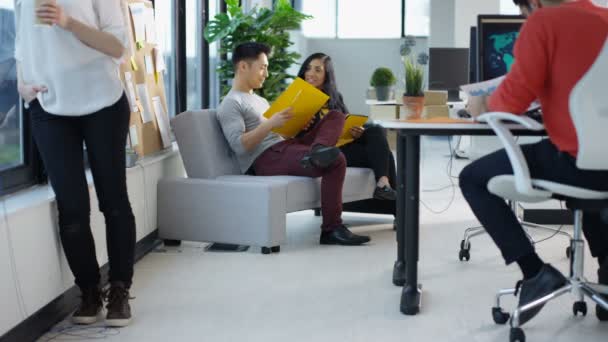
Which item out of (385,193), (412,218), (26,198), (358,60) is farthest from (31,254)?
(358,60)

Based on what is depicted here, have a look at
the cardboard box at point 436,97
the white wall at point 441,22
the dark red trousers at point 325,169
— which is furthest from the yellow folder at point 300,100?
the white wall at point 441,22

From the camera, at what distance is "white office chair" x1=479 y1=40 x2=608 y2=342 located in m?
2.49

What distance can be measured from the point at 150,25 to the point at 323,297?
1890mm

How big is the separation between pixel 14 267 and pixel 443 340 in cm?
140

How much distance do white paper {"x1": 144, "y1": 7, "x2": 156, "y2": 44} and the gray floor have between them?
3.63 feet

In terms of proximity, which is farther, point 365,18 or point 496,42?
point 365,18

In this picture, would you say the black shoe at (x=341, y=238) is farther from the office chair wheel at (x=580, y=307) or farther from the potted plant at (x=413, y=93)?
the office chair wheel at (x=580, y=307)

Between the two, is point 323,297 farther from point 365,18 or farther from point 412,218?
point 365,18

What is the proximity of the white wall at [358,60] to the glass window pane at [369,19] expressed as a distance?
1.04ft

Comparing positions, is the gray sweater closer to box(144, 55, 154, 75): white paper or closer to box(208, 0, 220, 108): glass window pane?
box(144, 55, 154, 75): white paper

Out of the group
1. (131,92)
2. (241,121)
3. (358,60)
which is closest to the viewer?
(131,92)

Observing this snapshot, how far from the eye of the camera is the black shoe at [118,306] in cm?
293

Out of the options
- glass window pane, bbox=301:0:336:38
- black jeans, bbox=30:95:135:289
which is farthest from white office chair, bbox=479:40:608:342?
glass window pane, bbox=301:0:336:38

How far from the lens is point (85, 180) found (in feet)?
9.44
